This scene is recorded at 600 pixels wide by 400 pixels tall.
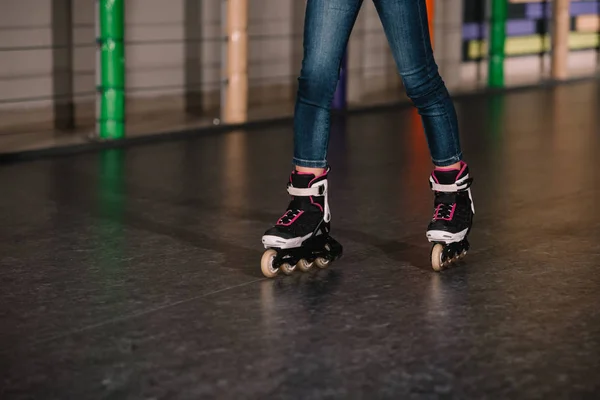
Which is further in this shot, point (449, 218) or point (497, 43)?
point (497, 43)

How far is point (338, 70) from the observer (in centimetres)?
324

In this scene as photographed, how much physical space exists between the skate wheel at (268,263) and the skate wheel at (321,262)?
163 millimetres

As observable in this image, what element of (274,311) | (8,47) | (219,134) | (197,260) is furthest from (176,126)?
(274,311)

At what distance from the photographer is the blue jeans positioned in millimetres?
3182

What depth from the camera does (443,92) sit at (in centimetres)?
335

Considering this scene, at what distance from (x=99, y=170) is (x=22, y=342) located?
9.27ft

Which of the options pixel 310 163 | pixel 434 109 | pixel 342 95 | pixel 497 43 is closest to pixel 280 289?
pixel 310 163

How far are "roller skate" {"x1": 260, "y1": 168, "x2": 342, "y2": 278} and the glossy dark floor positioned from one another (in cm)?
5

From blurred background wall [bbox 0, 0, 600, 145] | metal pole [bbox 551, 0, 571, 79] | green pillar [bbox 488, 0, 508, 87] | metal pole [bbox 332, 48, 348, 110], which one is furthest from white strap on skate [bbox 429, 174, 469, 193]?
metal pole [bbox 551, 0, 571, 79]

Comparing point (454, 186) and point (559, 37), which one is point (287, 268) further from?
point (559, 37)

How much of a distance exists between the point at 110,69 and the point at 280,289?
3440mm

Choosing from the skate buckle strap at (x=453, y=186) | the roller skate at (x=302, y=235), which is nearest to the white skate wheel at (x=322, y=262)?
the roller skate at (x=302, y=235)

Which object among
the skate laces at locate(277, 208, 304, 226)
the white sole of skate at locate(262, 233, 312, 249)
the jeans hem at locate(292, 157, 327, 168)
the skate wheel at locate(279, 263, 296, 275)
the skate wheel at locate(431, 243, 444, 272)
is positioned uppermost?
the jeans hem at locate(292, 157, 327, 168)

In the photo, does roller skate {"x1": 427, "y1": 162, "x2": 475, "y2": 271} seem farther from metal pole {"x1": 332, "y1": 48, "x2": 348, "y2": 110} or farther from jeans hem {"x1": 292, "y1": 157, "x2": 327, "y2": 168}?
metal pole {"x1": 332, "y1": 48, "x2": 348, "y2": 110}
